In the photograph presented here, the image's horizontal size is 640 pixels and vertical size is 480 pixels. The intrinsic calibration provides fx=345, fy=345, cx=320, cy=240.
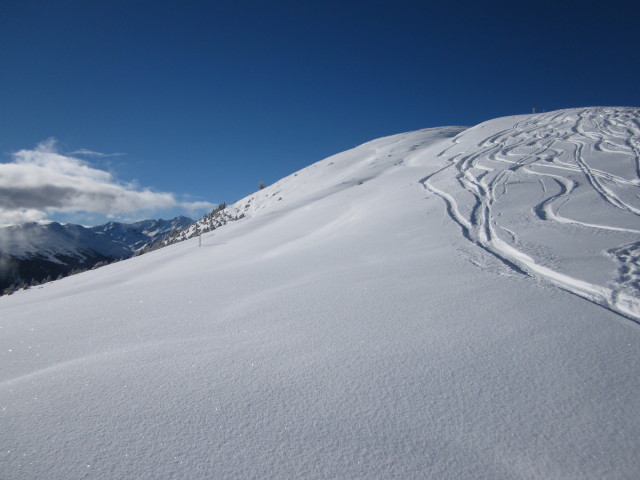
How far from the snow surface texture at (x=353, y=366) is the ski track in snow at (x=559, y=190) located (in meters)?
0.06

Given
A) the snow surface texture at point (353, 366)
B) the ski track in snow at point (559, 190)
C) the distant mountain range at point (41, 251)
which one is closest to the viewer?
the snow surface texture at point (353, 366)

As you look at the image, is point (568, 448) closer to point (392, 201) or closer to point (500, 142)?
point (392, 201)

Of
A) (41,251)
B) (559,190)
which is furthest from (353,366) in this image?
(41,251)

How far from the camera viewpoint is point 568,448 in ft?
5.34

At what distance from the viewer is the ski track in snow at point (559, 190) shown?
12.0 ft

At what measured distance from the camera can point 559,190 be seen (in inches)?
308

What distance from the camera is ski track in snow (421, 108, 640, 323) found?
366 centimetres

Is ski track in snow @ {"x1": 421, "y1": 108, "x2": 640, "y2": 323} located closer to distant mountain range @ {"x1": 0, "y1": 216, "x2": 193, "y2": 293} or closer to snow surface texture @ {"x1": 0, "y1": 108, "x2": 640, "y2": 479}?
snow surface texture @ {"x1": 0, "y1": 108, "x2": 640, "y2": 479}

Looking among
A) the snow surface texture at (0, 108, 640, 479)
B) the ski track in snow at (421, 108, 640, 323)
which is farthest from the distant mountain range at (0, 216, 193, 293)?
the snow surface texture at (0, 108, 640, 479)

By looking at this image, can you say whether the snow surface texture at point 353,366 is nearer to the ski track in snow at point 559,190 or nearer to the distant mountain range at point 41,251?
the ski track in snow at point 559,190

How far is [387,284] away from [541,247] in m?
2.39

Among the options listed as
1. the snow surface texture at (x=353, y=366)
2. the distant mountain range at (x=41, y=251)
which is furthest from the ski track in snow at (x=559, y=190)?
the distant mountain range at (x=41, y=251)

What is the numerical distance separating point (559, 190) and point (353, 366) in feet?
25.6

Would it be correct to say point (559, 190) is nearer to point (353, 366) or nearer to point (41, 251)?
point (353, 366)
